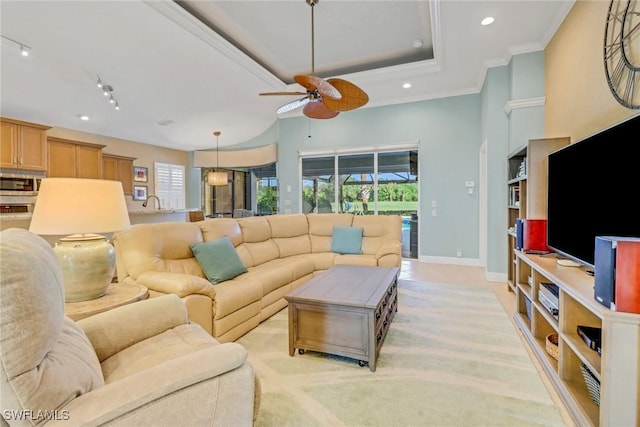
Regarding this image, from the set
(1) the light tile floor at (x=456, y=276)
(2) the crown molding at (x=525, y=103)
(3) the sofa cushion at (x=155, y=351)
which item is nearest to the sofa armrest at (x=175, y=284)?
(3) the sofa cushion at (x=155, y=351)

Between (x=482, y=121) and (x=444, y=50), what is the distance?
1668mm

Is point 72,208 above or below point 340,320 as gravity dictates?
above

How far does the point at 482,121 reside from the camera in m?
5.21

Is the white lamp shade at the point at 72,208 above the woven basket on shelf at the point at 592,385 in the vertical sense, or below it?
above

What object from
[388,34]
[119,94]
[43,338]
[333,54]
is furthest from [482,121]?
[119,94]

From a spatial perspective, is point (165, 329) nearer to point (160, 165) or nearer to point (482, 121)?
point (482, 121)

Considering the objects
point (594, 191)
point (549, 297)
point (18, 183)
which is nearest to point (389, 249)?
point (549, 297)

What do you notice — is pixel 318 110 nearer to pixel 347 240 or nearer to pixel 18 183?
pixel 347 240

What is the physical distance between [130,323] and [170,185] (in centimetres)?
762

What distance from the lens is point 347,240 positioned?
4.21 metres

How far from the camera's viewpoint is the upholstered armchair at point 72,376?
0.79m

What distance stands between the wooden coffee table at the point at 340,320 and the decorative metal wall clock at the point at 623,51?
217 cm

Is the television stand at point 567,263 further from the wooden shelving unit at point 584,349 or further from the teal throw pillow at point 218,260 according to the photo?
the teal throw pillow at point 218,260

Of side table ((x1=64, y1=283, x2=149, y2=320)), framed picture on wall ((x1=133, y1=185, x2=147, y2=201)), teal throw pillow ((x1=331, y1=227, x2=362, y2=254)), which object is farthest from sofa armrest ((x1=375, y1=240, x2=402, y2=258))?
framed picture on wall ((x1=133, y1=185, x2=147, y2=201))
